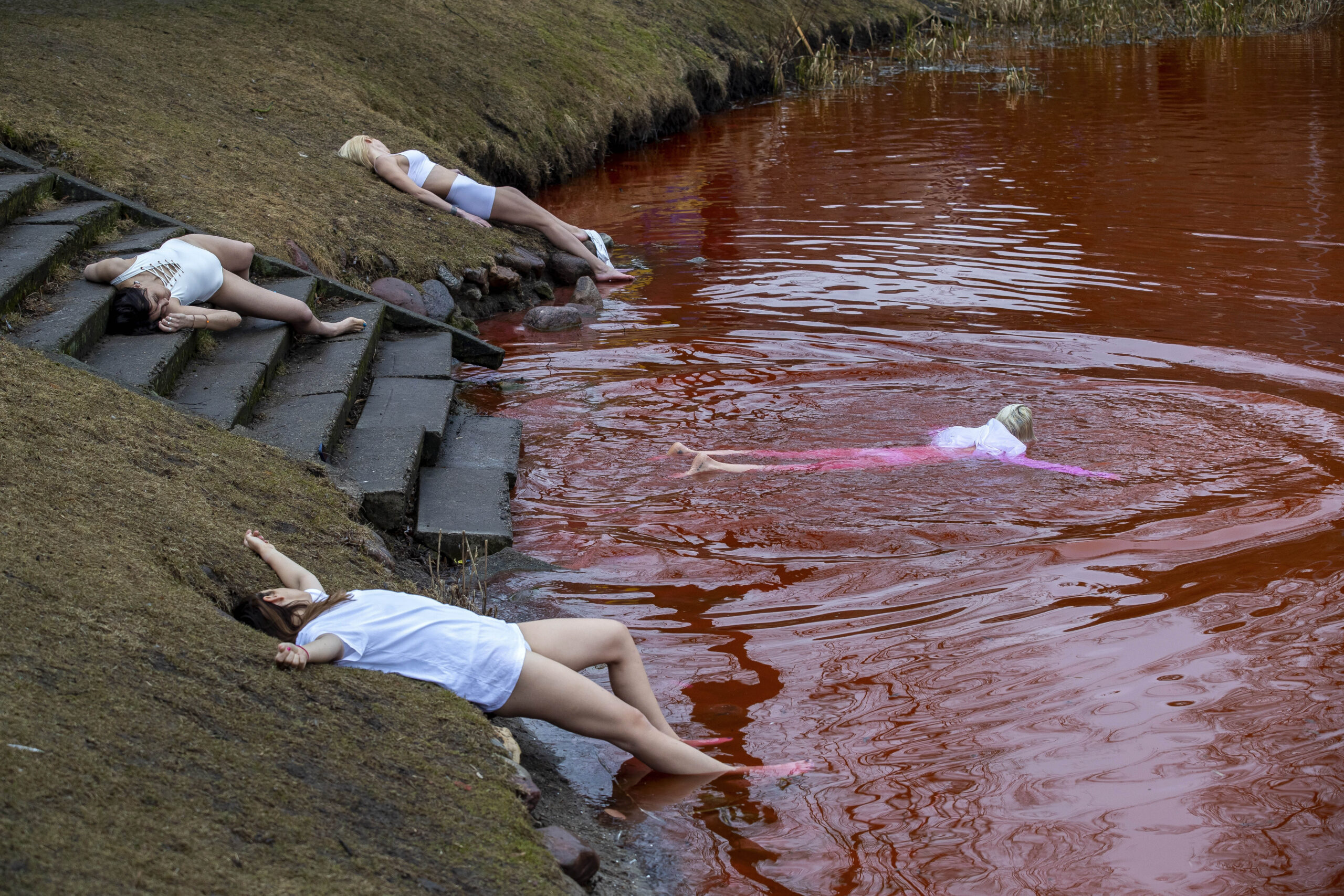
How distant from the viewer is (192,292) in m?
7.38

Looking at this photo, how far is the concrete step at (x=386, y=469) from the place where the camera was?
6.20 meters

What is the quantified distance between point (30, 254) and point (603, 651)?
15.7ft

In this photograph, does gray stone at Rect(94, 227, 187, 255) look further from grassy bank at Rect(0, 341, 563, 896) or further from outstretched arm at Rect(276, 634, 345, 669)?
outstretched arm at Rect(276, 634, 345, 669)

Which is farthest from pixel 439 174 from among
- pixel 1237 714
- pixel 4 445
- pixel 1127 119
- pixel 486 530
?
pixel 1127 119

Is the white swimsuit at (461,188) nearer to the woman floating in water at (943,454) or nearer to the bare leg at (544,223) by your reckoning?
the bare leg at (544,223)

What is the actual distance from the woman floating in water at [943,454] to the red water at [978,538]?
Result: 0.31ft

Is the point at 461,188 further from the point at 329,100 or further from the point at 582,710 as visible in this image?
the point at 582,710

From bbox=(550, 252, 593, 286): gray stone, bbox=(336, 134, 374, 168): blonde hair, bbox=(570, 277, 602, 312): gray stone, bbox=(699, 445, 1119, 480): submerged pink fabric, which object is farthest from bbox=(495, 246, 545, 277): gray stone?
bbox=(699, 445, 1119, 480): submerged pink fabric

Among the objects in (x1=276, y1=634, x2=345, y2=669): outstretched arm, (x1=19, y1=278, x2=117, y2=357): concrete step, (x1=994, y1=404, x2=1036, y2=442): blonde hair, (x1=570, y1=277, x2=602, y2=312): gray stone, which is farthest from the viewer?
(x1=570, y1=277, x2=602, y2=312): gray stone

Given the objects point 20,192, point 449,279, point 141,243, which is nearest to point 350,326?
point 141,243

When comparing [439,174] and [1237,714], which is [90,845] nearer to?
[1237,714]

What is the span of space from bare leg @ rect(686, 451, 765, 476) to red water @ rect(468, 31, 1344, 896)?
0.09 meters

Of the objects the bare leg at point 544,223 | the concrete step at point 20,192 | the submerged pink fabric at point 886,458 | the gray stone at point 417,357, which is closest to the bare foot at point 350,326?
the gray stone at point 417,357

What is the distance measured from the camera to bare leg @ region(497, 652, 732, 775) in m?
4.39
